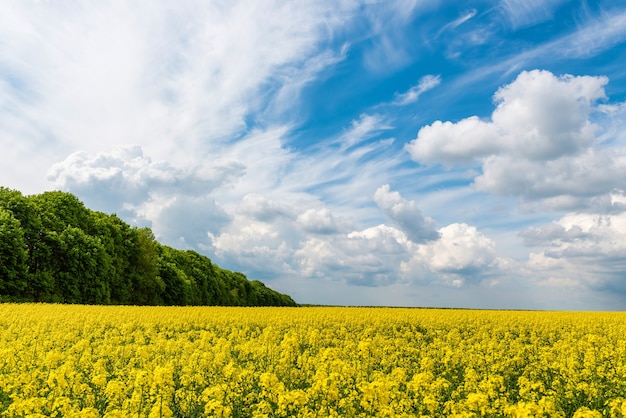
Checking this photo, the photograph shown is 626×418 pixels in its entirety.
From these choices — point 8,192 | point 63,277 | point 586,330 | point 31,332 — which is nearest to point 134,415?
point 31,332

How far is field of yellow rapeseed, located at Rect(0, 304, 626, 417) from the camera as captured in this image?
779 cm

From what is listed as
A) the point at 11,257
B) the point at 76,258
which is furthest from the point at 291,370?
the point at 76,258

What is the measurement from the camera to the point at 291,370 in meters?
11.3

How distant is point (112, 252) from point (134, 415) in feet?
153

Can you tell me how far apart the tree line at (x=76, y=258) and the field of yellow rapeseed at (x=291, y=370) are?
49.0 ft

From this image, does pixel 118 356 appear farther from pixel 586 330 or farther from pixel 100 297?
pixel 100 297

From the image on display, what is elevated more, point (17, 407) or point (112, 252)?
point (112, 252)

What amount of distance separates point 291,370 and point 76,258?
36.5 metres

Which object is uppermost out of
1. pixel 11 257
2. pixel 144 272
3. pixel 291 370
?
pixel 11 257

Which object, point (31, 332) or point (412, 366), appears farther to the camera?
point (31, 332)

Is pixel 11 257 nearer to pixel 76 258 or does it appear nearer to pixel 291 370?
pixel 76 258

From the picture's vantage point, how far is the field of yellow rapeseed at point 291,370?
779cm

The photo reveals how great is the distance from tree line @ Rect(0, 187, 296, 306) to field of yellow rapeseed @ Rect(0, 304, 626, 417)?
14.9m

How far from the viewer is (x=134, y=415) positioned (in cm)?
697
